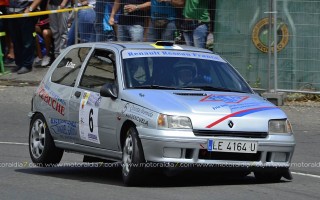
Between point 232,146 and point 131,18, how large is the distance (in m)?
9.73

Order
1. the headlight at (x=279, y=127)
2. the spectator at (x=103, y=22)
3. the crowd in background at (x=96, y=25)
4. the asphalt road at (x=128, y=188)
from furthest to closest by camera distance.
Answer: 1. the spectator at (x=103, y=22)
2. the crowd in background at (x=96, y=25)
3. the headlight at (x=279, y=127)
4. the asphalt road at (x=128, y=188)

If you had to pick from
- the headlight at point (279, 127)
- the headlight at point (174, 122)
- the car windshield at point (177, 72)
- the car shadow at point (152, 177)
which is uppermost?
the car windshield at point (177, 72)

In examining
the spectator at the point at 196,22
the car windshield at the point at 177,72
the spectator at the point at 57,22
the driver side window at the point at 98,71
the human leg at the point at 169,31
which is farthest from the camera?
the spectator at the point at 57,22

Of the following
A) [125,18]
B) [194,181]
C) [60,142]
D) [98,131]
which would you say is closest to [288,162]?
[194,181]

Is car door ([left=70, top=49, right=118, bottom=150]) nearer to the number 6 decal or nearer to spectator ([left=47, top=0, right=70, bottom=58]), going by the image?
the number 6 decal

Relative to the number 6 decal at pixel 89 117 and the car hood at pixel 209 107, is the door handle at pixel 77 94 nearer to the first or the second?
the number 6 decal at pixel 89 117

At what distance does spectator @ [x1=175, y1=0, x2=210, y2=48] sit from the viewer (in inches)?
717

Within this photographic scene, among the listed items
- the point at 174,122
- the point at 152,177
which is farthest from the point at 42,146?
the point at 174,122

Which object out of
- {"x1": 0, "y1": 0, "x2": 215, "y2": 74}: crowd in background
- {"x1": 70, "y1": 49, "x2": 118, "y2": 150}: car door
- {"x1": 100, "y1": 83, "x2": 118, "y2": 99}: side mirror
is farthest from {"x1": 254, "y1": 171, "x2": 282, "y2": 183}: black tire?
{"x1": 0, "y1": 0, "x2": 215, "y2": 74}: crowd in background

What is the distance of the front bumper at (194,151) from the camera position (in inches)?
376

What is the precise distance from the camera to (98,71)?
11.2 m

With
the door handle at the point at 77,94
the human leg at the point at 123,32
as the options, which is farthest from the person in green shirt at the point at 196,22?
the door handle at the point at 77,94

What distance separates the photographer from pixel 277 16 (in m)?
17.7

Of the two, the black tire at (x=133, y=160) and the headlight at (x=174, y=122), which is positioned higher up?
the headlight at (x=174, y=122)
